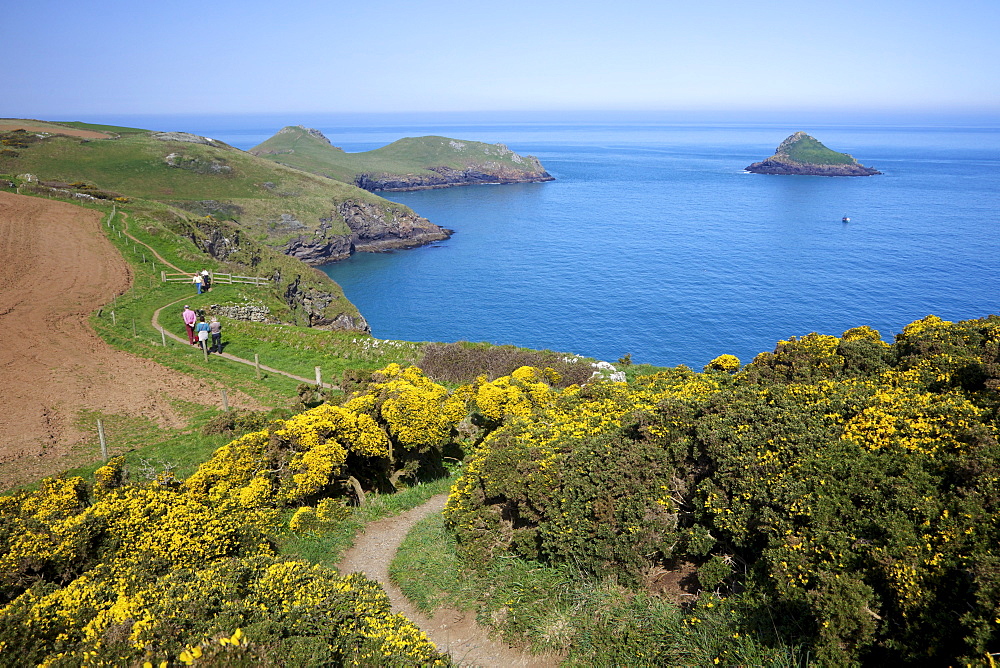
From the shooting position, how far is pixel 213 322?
95.8 feet

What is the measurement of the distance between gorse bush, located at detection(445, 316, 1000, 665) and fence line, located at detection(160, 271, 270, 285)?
33814 mm

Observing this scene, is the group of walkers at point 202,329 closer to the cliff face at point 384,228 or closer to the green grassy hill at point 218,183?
the green grassy hill at point 218,183

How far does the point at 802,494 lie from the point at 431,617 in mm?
7475

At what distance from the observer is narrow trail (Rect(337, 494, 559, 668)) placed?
9953 millimetres

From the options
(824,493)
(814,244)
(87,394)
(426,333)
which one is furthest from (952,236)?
(87,394)

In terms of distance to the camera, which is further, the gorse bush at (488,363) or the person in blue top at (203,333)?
the gorse bush at (488,363)

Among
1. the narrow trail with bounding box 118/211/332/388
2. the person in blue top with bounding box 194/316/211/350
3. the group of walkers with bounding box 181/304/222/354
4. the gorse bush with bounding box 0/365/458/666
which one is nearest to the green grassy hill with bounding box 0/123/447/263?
the narrow trail with bounding box 118/211/332/388

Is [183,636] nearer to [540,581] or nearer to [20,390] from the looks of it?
[540,581]

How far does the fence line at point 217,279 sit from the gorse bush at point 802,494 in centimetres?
3381

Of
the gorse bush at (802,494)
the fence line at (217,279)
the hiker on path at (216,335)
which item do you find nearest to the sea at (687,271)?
the fence line at (217,279)

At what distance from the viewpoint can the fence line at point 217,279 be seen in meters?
40.1

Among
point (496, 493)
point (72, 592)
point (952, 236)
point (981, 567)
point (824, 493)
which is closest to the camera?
point (981, 567)

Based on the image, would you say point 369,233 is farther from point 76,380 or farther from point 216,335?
point 76,380

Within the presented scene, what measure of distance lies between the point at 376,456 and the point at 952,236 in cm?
11984
